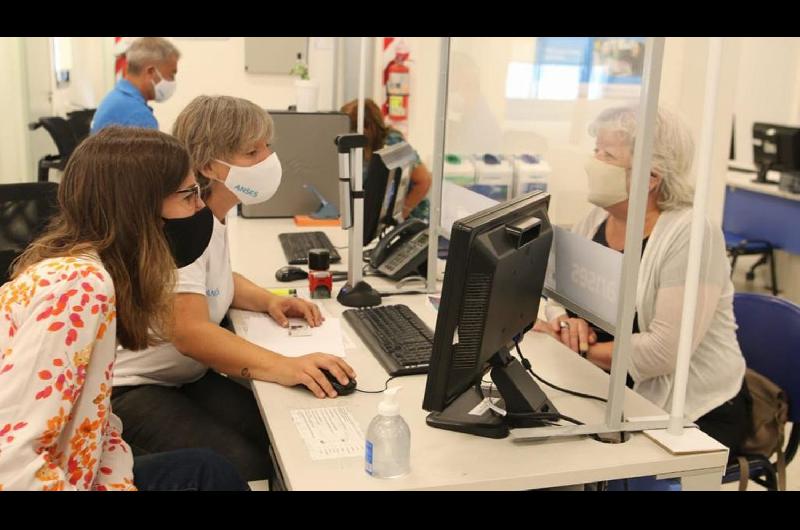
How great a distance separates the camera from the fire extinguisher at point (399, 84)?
505 centimetres

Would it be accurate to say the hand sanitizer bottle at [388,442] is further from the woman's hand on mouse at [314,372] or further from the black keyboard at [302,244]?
the black keyboard at [302,244]

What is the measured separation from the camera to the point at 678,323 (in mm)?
1796

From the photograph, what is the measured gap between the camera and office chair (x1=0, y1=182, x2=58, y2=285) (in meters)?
2.08

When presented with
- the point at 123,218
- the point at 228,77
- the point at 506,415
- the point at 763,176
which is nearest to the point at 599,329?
the point at 506,415

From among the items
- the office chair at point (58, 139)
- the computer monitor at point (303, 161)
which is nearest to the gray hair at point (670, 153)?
the computer monitor at point (303, 161)

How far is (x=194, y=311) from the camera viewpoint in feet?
5.72

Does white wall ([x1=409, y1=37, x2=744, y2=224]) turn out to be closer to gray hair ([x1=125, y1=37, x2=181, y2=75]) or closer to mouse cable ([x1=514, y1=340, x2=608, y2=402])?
gray hair ([x1=125, y1=37, x2=181, y2=75])

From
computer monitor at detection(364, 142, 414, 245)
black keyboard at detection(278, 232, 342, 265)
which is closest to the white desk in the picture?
computer monitor at detection(364, 142, 414, 245)

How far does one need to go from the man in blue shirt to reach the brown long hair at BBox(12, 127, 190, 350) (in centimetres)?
268

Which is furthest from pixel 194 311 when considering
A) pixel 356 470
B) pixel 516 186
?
pixel 516 186

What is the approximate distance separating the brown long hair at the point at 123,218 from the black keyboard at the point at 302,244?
131 centimetres

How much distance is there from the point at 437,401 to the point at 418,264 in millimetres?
1176
